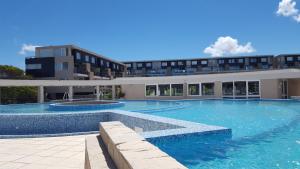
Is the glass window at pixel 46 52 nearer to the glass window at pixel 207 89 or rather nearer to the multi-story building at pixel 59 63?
the multi-story building at pixel 59 63

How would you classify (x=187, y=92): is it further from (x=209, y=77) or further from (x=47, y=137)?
(x=47, y=137)

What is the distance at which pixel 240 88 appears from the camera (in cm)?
2669

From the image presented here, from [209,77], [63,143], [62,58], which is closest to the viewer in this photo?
[63,143]

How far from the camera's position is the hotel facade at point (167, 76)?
25.7m

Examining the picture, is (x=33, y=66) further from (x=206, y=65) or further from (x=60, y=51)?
(x=206, y=65)

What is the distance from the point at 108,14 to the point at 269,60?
4603 centimetres

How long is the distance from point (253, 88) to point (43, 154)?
2265cm

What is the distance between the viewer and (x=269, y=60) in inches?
2386

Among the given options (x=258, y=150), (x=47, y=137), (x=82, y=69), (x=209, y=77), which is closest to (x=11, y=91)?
(x=82, y=69)

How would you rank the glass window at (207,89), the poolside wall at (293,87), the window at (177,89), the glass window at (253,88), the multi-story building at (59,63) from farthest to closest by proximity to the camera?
1. the multi-story building at (59,63)
2. the window at (177,89)
3. the glass window at (207,89)
4. the poolside wall at (293,87)
5. the glass window at (253,88)

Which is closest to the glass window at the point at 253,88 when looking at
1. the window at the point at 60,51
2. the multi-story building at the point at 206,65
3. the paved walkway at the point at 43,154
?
the paved walkway at the point at 43,154

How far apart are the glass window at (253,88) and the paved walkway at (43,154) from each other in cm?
2060

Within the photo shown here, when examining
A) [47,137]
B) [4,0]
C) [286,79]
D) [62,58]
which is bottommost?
[47,137]

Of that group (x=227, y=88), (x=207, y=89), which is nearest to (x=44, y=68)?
(x=207, y=89)
